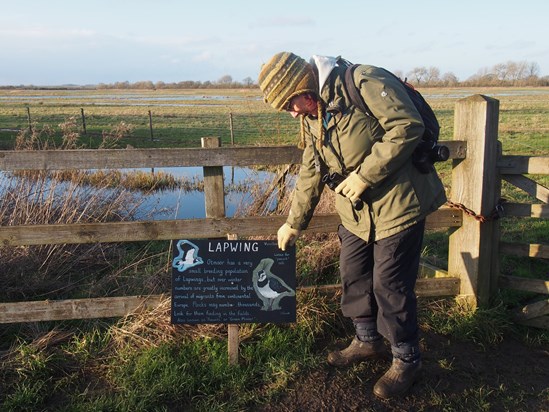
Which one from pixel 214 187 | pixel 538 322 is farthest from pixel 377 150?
pixel 538 322

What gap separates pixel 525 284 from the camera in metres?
4.08

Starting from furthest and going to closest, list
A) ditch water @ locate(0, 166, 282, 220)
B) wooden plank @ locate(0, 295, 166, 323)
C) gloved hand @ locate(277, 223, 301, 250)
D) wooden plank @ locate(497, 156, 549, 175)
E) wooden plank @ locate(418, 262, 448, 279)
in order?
ditch water @ locate(0, 166, 282, 220)
wooden plank @ locate(418, 262, 448, 279)
wooden plank @ locate(497, 156, 549, 175)
wooden plank @ locate(0, 295, 166, 323)
gloved hand @ locate(277, 223, 301, 250)

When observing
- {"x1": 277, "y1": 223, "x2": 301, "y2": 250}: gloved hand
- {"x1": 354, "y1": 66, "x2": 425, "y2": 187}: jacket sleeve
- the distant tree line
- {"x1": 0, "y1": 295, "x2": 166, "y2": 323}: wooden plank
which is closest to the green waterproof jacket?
{"x1": 354, "y1": 66, "x2": 425, "y2": 187}: jacket sleeve

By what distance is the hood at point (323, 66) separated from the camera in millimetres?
2771

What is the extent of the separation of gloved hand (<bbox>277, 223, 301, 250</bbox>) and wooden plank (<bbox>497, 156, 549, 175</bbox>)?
5.85 feet

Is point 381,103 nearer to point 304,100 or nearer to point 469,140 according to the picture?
point 304,100

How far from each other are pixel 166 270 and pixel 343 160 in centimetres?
248

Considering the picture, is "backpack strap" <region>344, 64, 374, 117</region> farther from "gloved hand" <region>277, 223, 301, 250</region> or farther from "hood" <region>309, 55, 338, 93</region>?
"gloved hand" <region>277, 223, 301, 250</region>

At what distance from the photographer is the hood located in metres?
2.77

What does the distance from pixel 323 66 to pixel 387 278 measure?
130cm

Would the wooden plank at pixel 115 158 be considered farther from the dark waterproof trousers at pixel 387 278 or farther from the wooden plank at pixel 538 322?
the wooden plank at pixel 538 322

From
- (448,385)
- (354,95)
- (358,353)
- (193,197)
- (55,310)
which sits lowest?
(193,197)

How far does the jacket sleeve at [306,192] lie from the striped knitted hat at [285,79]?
1.60 ft

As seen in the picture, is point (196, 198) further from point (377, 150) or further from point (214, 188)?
point (377, 150)
